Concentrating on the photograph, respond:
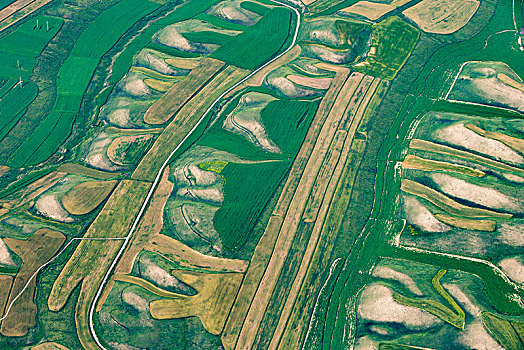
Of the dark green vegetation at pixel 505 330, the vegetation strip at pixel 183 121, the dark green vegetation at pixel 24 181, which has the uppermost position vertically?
the dark green vegetation at pixel 24 181

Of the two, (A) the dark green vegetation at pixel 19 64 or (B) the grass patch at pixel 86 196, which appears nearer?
(B) the grass patch at pixel 86 196

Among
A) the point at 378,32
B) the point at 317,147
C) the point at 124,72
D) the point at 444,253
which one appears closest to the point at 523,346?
the point at 444,253

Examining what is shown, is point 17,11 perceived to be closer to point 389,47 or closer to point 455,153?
point 389,47

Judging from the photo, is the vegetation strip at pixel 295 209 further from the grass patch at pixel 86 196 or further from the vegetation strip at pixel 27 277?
the grass patch at pixel 86 196

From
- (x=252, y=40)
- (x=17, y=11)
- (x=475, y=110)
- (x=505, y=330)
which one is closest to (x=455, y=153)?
(x=475, y=110)

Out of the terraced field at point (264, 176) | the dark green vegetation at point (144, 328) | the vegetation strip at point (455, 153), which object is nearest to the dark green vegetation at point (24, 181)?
the terraced field at point (264, 176)

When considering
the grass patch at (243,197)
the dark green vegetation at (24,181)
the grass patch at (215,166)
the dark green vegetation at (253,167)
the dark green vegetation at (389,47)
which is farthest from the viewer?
the dark green vegetation at (389,47)
